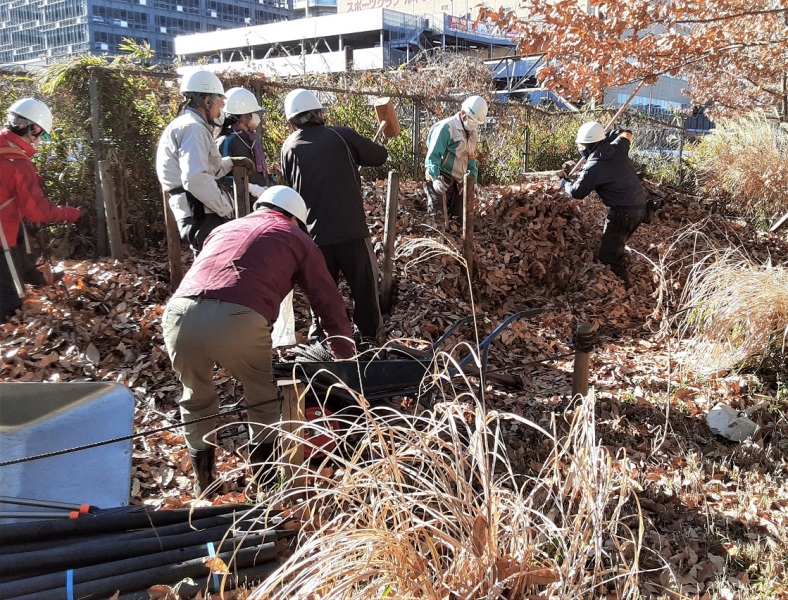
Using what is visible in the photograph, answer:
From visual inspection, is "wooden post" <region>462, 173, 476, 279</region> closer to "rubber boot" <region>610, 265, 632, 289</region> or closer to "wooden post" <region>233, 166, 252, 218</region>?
"rubber boot" <region>610, 265, 632, 289</region>

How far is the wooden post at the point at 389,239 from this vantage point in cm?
611

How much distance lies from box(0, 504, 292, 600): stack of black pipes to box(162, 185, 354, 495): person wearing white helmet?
471 mm

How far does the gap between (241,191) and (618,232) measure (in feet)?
15.9

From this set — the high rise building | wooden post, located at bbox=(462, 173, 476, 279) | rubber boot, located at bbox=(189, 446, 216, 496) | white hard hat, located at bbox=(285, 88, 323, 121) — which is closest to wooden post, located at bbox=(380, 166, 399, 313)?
wooden post, located at bbox=(462, 173, 476, 279)

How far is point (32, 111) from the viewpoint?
528 centimetres

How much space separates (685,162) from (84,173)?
11.6 m

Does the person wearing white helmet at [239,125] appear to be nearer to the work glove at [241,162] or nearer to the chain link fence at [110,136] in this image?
the work glove at [241,162]

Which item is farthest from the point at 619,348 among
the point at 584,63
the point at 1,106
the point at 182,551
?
the point at 1,106

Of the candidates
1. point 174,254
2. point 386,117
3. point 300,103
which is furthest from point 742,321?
point 174,254

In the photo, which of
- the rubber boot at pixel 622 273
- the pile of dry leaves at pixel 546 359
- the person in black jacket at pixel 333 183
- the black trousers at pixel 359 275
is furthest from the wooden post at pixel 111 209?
the rubber boot at pixel 622 273

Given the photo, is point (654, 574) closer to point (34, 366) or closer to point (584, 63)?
point (34, 366)

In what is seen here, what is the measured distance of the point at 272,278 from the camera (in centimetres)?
353

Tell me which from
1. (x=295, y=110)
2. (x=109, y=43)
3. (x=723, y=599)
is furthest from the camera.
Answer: (x=109, y=43)

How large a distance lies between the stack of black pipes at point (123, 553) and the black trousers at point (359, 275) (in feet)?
7.95
